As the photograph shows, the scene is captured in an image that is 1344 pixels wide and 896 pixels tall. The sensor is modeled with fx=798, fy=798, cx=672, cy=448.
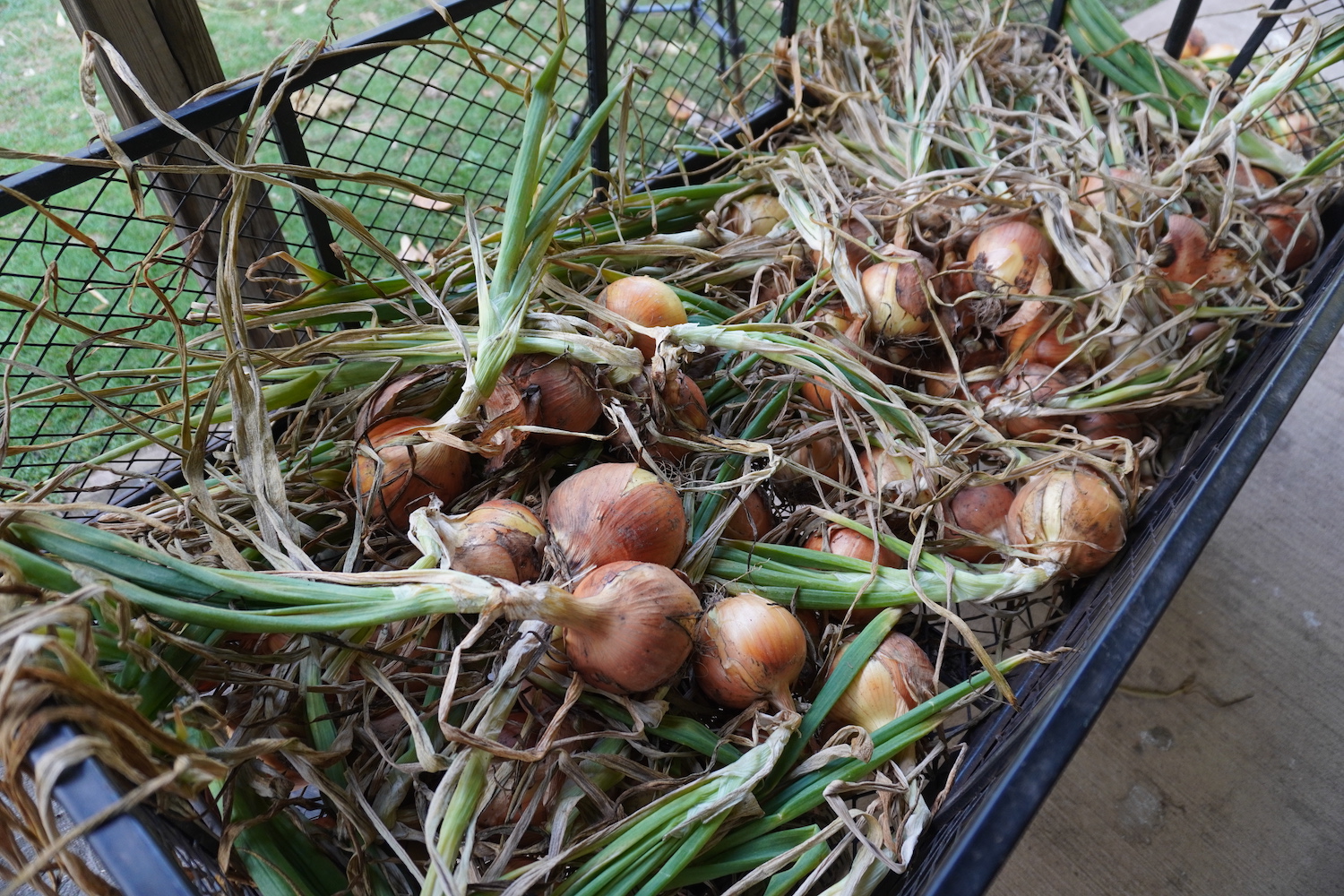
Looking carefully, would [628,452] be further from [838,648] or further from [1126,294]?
[1126,294]

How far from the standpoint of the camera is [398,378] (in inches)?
35.9

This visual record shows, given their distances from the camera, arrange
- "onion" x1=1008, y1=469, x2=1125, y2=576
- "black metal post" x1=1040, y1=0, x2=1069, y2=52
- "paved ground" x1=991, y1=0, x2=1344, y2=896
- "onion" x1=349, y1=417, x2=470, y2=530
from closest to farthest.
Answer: "onion" x1=349, y1=417, x2=470, y2=530, "onion" x1=1008, y1=469, x2=1125, y2=576, "paved ground" x1=991, y1=0, x2=1344, y2=896, "black metal post" x1=1040, y1=0, x2=1069, y2=52

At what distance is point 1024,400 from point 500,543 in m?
0.73

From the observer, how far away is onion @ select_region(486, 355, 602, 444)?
84cm

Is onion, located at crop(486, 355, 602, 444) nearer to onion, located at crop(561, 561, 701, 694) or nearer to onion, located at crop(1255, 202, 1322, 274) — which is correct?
onion, located at crop(561, 561, 701, 694)

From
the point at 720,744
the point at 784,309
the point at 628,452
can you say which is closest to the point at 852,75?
the point at 784,309

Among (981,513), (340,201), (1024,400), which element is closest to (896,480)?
(981,513)

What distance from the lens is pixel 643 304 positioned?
99 centimetres

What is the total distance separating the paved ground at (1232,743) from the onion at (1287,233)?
14.5 inches

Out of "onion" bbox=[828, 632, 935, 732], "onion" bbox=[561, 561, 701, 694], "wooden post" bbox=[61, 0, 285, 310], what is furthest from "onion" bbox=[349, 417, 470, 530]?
"onion" bbox=[828, 632, 935, 732]

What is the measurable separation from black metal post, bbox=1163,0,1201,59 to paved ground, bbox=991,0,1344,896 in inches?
6.2

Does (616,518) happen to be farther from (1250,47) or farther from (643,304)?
(1250,47)

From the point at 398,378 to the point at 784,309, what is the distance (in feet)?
1.71

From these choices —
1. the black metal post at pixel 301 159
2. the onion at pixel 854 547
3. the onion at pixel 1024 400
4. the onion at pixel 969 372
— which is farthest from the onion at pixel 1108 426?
the black metal post at pixel 301 159
